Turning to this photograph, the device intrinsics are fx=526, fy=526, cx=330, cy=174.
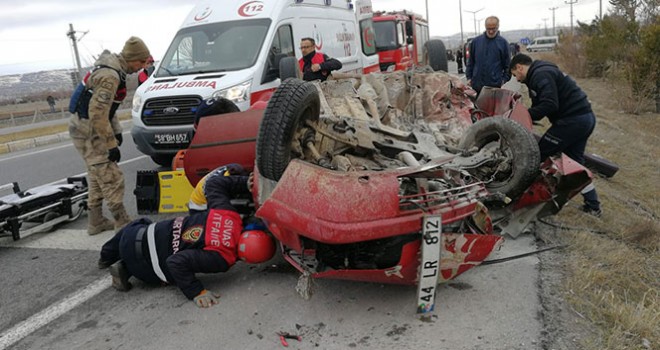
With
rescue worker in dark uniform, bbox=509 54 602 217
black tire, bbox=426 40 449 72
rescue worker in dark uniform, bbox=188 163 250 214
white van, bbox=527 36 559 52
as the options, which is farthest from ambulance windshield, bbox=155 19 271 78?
white van, bbox=527 36 559 52

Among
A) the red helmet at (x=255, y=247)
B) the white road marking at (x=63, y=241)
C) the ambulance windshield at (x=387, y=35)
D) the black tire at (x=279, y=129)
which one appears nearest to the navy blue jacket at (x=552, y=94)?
the black tire at (x=279, y=129)

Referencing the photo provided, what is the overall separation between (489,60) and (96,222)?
4.96 meters

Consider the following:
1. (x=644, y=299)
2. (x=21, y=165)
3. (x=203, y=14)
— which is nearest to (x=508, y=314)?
(x=644, y=299)

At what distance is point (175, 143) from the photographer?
21.6ft

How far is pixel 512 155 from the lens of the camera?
390 cm

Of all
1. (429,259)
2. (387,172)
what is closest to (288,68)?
(387,172)

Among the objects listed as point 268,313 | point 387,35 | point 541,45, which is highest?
point 387,35

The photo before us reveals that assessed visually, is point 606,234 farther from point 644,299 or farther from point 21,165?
point 21,165

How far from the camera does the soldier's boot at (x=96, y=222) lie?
4.77m

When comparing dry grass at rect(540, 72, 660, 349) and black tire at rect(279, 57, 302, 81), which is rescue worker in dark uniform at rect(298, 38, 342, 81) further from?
dry grass at rect(540, 72, 660, 349)

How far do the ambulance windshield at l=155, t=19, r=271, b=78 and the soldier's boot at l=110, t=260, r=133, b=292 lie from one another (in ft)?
12.7

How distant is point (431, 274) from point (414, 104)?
9.04 feet

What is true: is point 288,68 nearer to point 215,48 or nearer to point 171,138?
point 215,48

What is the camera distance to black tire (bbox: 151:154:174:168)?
707 cm
